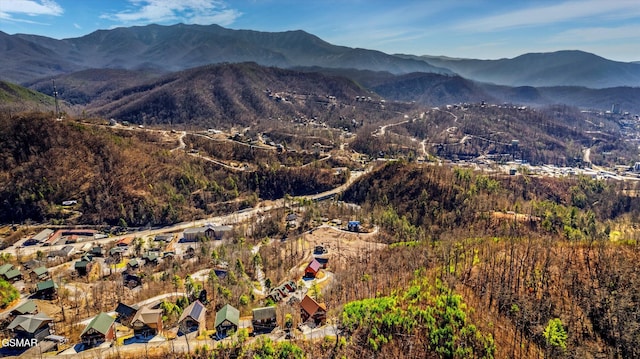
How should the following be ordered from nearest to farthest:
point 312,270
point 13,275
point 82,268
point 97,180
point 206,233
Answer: point 13,275 → point 312,270 → point 82,268 → point 206,233 → point 97,180

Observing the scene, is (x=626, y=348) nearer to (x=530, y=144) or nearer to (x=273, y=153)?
(x=273, y=153)

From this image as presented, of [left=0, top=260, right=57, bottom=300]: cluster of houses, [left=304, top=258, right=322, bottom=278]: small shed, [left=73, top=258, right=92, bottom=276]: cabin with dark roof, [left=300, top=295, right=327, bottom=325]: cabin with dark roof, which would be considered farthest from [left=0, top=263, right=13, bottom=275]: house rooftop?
[left=300, top=295, right=327, bottom=325]: cabin with dark roof

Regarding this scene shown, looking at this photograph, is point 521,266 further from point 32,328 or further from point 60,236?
point 60,236

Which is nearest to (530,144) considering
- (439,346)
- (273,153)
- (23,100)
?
(273,153)

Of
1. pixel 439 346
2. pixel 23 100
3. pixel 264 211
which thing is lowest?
pixel 264 211

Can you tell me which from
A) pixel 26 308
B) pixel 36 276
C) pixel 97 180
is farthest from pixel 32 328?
pixel 97 180

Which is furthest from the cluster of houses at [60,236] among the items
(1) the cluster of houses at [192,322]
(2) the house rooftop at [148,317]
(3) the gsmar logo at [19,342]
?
(2) the house rooftop at [148,317]

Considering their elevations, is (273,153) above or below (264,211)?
above

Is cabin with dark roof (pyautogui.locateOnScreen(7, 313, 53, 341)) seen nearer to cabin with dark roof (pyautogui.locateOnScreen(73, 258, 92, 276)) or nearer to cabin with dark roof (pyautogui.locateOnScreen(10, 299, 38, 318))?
cabin with dark roof (pyautogui.locateOnScreen(10, 299, 38, 318))
